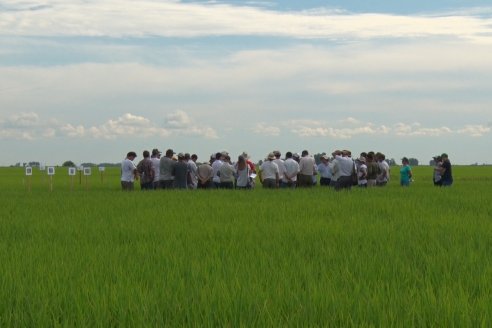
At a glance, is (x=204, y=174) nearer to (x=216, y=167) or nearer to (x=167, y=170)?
(x=216, y=167)

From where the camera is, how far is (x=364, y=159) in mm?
25000

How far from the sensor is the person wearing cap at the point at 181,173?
23.5m

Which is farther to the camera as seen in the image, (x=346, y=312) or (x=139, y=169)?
(x=139, y=169)

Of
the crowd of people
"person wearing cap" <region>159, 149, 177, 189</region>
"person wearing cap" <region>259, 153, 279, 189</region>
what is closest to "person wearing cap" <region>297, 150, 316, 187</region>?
the crowd of people

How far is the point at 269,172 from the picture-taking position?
941 inches

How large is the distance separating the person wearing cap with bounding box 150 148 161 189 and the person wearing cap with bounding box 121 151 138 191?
A: 659 mm

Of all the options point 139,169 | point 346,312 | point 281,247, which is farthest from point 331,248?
point 139,169

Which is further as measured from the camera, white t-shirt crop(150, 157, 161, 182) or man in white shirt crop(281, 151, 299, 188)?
man in white shirt crop(281, 151, 299, 188)

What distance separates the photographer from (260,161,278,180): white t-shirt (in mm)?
23438

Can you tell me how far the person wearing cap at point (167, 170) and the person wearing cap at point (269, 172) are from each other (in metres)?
2.72

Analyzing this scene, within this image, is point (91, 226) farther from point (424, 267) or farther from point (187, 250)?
point (424, 267)

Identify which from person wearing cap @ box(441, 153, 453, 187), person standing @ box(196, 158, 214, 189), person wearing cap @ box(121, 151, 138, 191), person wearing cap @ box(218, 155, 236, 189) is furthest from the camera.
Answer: person wearing cap @ box(441, 153, 453, 187)

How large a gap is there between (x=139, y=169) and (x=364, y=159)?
23.2 ft

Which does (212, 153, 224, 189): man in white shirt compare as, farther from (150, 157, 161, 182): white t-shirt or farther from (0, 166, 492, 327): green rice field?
(0, 166, 492, 327): green rice field
